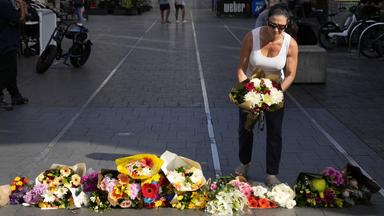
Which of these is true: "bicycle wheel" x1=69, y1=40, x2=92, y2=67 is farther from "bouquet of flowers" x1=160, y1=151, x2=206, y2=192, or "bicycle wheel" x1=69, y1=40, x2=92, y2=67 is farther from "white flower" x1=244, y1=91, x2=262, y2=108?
"white flower" x1=244, y1=91, x2=262, y2=108

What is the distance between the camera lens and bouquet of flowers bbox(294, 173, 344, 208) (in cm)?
558

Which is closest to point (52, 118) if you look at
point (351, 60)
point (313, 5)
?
point (351, 60)

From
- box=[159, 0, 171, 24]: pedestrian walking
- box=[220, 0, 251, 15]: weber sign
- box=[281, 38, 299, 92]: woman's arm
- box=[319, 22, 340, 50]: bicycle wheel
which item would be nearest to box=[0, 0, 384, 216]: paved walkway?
box=[281, 38, 299, 92]: woman's arm

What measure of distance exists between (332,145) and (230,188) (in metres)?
2.58

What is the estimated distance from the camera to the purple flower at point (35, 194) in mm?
5499

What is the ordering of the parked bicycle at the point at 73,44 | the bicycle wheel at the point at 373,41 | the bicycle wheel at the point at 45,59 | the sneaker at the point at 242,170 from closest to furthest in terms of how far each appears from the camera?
1. the sneaker at the point at 242,170
2. the bicycle wheel at the point at 45,59
3. the parked bicycle at the point at 73,44
4. the bicycle wheel at the point at 373,41

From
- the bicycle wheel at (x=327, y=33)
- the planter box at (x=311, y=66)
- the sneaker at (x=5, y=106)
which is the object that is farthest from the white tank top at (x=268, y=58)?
the bicycle wheel at (x=327, y=33)

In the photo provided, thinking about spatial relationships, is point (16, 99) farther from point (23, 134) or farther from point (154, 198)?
point (154, 198)

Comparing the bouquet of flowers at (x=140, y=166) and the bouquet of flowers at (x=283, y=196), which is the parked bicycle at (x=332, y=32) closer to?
the bouquet of flowers at (x=283, y=196)

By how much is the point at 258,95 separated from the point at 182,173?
96cm

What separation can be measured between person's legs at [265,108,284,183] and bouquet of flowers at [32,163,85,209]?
1778 mm

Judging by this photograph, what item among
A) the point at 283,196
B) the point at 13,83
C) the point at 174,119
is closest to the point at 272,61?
the point at 283,196

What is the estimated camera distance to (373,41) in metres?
15.6

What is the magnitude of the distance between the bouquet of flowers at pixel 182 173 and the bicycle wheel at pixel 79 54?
27.8 feet
